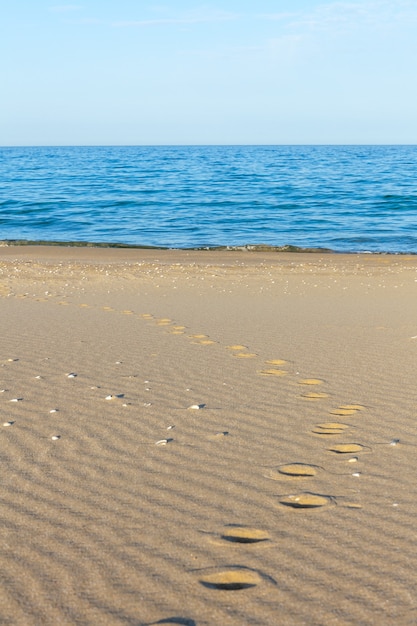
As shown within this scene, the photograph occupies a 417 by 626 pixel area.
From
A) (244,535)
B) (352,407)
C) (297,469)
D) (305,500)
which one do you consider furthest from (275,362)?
(244,535)

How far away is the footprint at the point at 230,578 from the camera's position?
261 centimetres

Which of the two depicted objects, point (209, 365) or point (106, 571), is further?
point (209, 365)

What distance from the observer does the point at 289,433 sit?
14.0ft

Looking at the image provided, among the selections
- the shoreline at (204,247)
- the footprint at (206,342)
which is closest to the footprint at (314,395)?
the footprint at (206,342)

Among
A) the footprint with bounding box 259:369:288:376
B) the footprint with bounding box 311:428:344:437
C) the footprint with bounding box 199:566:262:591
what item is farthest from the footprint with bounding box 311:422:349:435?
the footprint with bounding box 199:566:262:591

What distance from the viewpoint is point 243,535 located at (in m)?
2.98

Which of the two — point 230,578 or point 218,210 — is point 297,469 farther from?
point 218,210

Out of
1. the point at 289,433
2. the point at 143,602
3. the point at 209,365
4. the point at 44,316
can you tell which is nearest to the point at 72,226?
the point at 44,316

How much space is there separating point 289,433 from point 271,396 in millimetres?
812

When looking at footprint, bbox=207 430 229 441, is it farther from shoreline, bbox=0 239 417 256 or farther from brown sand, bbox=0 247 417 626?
shoreline, bbox=0 239 417 256

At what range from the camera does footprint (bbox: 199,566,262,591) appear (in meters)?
2.61

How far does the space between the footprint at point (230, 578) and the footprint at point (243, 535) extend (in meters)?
0.22

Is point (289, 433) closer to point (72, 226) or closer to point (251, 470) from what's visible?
point (251, 470)

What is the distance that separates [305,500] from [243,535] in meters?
0.45
